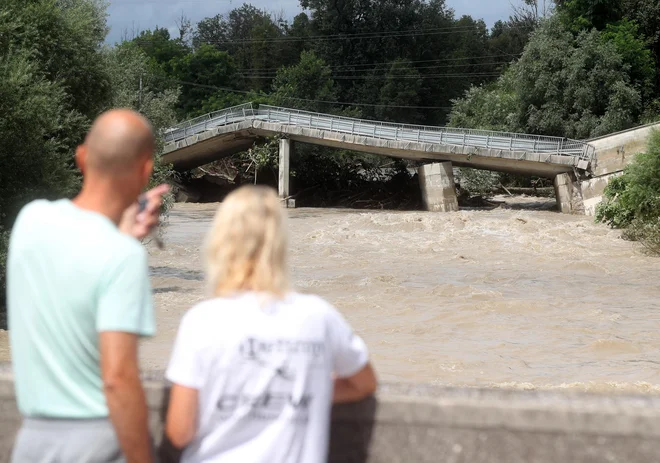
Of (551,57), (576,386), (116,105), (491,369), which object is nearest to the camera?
(576,386)

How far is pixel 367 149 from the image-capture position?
39.3m

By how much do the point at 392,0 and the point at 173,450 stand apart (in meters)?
79.2

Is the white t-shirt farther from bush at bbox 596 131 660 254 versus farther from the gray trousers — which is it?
bush at bbox 596 131 660 254

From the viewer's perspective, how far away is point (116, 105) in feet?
69.2

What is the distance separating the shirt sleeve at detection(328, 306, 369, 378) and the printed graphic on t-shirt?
60 millimetres

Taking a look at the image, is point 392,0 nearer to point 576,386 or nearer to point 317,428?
point 576,386

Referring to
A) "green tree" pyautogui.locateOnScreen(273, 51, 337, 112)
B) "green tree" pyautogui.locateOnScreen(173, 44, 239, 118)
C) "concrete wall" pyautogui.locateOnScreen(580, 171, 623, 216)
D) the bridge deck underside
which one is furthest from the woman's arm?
"green tree" pyautogui.locateOnScreen(173, 44, 239, 118)

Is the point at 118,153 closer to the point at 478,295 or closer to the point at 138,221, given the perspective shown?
the point at 138,221

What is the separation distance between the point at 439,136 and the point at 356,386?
117ft

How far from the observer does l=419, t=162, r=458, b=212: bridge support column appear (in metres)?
37.3

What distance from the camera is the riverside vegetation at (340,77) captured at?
16391 millimetres

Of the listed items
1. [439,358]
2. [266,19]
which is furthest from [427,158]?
[266,19]

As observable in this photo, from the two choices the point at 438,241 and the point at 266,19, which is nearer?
the point at 438,241

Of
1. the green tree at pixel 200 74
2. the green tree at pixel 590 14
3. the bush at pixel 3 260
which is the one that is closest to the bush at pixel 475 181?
the green tree at pixel 590 14
